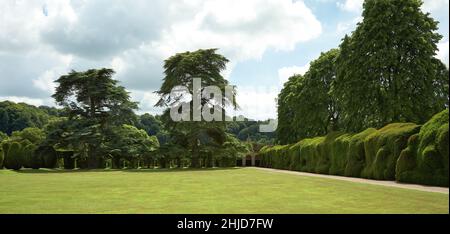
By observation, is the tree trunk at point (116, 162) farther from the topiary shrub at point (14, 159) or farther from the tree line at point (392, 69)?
the tree line at point (392, 69)

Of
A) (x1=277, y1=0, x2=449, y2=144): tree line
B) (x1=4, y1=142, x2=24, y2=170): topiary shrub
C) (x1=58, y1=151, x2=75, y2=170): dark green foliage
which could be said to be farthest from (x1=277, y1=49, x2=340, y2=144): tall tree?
(x1=4, y1=142, x2=24, y2=170): topiary shrub

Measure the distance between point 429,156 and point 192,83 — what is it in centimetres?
3105

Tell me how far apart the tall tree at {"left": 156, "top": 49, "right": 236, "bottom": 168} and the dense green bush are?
28019 millimetres

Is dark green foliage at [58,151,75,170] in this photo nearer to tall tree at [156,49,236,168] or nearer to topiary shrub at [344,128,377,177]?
tall tree at [156,49,236,168]

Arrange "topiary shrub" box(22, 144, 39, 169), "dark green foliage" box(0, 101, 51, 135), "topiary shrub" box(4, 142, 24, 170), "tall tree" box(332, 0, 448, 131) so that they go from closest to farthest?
"tall tree" box(332, 0, 448, 131)
"topiary shrub" box(4, 142, 24, 170)
"topiary shrub" box(22, 144, 39, 169)
"dark green foliage" box(0, 101, 51, 135)

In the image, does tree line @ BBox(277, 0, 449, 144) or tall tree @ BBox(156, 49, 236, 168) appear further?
tall tree @ BBox(156, 49, 236, 168)

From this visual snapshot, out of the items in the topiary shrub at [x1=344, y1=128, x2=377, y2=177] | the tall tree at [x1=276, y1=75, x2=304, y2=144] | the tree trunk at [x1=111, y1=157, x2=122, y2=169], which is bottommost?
the tree trunk at [x1=111, y1=157, x2=122, y2=169]

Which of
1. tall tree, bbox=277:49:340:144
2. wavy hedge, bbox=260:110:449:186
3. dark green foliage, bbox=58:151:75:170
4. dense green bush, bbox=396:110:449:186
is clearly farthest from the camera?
dark green foliage, bbox=58:151:75:170

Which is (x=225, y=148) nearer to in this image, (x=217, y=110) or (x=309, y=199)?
(x=217, y=110)

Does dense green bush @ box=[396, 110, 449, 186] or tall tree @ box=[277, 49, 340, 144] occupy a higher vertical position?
tall tree @ box=[277, 49, 340, 144]

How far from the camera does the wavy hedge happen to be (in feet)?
53.8

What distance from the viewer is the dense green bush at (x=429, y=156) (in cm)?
1584

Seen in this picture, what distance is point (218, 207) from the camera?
9992mm
